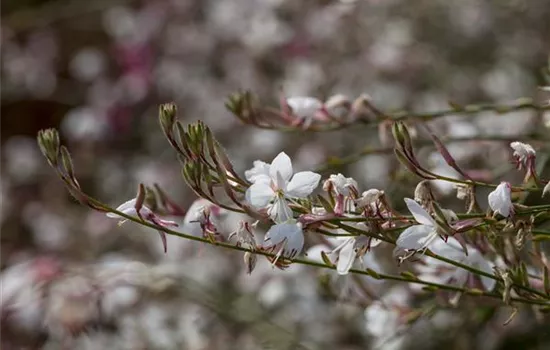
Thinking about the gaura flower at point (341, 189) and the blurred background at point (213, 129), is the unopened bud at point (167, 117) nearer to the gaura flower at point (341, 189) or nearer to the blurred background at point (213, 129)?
the gaura flower at point (341, 189)

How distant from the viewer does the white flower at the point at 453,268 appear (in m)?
0.90

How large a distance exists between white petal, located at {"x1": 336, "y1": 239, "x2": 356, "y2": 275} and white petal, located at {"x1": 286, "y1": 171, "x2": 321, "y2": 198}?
0.23 ft

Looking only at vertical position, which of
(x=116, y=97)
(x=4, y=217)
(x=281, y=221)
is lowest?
(x=4, y=217)

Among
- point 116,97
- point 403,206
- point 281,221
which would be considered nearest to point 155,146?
point 116,97

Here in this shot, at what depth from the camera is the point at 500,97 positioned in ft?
6.65

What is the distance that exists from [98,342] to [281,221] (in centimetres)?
96

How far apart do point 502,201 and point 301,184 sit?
16cm


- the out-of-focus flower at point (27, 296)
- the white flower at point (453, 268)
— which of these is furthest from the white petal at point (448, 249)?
the out-of-focus flower at point (27, 296)

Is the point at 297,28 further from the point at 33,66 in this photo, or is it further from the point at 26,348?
the point at 26,348

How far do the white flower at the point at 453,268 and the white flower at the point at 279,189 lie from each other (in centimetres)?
16

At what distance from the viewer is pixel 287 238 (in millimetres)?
755

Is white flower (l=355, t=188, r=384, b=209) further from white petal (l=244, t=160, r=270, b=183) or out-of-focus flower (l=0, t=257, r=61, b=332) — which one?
out-of-focus flower (l=0, t=257, r=61, b=332)

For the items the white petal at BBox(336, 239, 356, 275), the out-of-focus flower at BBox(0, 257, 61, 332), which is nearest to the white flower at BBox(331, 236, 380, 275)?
the white petal at BBox(336, 239, 356, 275)

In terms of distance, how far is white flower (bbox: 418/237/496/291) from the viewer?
2.94ft
